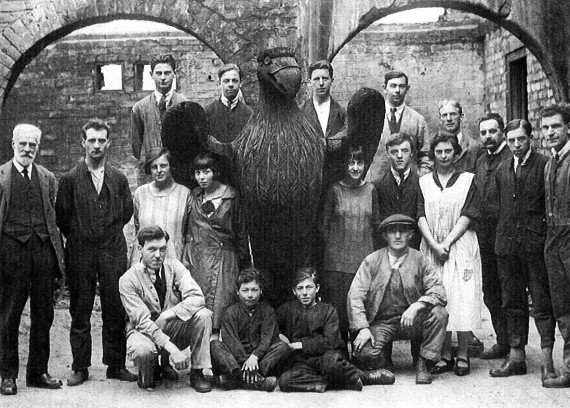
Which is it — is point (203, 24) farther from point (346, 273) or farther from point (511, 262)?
point (511, 262)

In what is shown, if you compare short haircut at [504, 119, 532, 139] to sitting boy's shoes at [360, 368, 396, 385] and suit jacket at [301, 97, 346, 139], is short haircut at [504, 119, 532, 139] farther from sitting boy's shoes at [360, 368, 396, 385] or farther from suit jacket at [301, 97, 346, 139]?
sitting boy's shoes at [360, 368, 396, 385]

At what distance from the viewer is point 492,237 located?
5.85 m

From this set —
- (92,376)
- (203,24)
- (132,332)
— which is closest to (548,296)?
(132,332)

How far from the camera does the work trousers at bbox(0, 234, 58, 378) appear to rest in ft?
16.4

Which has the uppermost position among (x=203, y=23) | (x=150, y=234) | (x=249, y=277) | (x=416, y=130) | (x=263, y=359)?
(x=203, y=23)

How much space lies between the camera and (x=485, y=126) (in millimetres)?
5773

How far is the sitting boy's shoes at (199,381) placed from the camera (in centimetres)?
498

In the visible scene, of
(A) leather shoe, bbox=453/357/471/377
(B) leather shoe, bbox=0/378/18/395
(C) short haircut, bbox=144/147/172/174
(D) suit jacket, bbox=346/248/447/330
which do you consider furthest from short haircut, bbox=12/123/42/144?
(A) leather shoe, bbox=453/357/471/377

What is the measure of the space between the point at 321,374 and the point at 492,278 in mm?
1613

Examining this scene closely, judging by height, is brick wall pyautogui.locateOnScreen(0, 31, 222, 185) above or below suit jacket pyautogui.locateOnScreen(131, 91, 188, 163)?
above

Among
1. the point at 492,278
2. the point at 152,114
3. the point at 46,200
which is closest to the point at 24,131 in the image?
the point at 46,200

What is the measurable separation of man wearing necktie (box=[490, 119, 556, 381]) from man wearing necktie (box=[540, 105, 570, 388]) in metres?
0.18

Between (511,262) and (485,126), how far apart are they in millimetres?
1031

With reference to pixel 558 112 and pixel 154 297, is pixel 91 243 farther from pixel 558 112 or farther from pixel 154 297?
pixel 558 112
